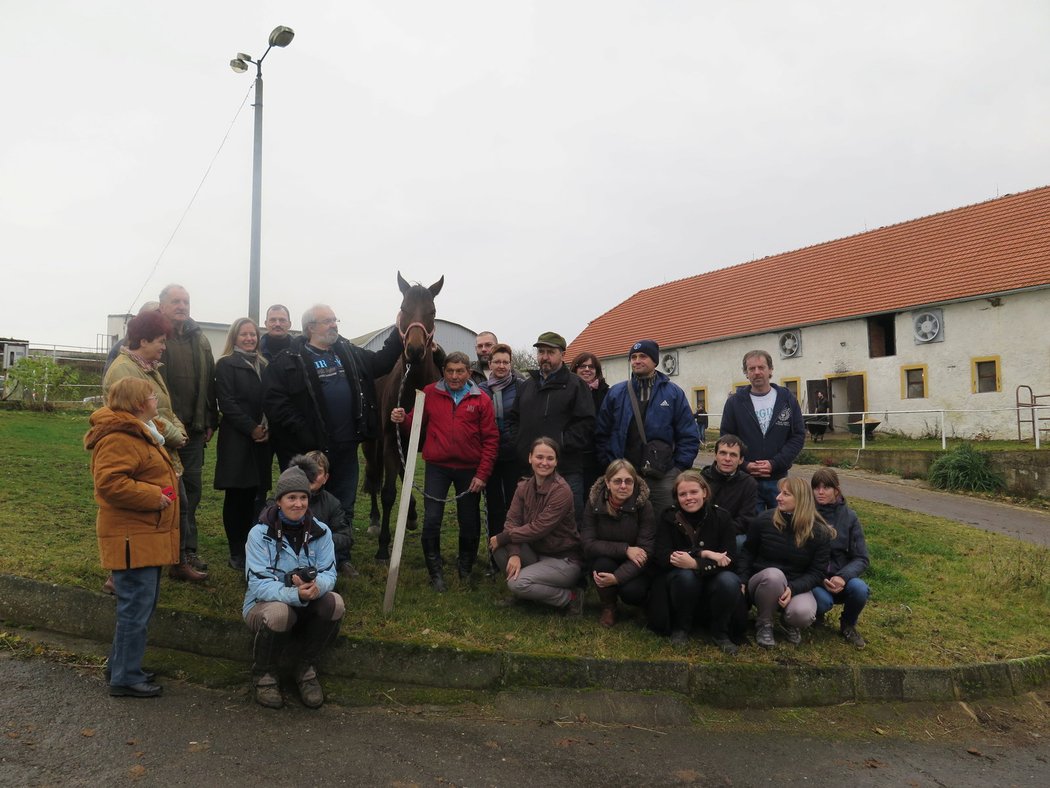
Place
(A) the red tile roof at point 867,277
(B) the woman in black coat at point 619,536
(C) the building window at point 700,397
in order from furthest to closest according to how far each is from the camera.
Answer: (C) the building window at point 700,397 → (A) the red tile roof at point 867,277 → (B) the woman in black coat at point 619,536

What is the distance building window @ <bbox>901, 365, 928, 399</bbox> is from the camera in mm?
23594

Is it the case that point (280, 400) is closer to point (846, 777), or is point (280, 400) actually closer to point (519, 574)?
point (519, 574)

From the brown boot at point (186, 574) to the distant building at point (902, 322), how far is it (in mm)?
19738

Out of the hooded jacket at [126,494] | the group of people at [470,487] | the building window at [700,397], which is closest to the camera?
the hooded jacket at [126,494]

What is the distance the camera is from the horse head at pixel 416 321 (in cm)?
589

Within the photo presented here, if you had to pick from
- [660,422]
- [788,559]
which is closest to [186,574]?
[660,422]

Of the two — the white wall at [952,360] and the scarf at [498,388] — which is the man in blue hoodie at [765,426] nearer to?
the scarf at [498,388]

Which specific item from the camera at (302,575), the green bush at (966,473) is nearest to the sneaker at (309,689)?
the camera at (302,575)

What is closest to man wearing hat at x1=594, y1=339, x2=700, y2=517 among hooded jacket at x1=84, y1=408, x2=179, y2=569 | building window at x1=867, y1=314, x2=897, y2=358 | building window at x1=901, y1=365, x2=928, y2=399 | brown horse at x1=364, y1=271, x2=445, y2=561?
brown horse at x1=364, y1=271, x2=445, y2=561

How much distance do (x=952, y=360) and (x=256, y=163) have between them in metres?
21.5

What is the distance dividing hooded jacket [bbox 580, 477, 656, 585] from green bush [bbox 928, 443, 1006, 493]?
41.7 ft

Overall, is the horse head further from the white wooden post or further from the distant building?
the distant building

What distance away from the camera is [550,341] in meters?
5.64

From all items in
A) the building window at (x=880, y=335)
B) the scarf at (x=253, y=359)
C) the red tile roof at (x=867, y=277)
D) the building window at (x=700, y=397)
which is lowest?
the scarf at (x=253, y=359)
